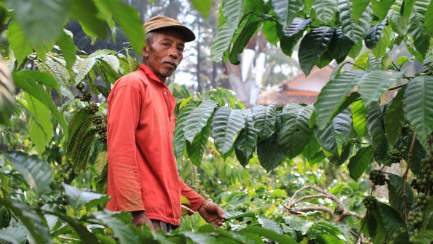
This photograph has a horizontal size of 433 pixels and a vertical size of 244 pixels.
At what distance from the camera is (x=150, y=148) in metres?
1.76

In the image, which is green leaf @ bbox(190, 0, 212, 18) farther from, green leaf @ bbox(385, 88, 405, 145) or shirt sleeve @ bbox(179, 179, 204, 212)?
shirt sleeve @ bbox(179, 179, 204, 212)

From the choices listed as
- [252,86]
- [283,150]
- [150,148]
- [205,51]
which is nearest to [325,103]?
[283,150]

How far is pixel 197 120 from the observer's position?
1.45 meters

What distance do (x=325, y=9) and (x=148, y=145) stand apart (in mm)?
856

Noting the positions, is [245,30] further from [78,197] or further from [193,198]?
[193,198]

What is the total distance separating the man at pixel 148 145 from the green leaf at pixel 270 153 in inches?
16.4

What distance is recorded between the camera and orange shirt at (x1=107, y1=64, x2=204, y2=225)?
5.43ft

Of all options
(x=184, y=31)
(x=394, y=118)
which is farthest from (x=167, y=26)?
(x=394, y=118)

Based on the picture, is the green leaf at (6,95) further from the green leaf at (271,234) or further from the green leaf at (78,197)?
the green leaf at (271,234)

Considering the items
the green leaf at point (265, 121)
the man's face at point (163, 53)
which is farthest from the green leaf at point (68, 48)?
the man's face at point (163, 53)

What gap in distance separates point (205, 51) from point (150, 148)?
16.5 meters

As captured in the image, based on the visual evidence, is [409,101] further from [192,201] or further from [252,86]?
[252,86]

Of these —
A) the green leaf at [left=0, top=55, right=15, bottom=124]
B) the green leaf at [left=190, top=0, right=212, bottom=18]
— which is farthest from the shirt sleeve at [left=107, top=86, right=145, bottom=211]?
the green leaf at [left=190, top=0, right=212, bottom=18]

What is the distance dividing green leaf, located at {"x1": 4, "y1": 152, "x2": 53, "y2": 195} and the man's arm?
1.19 m
